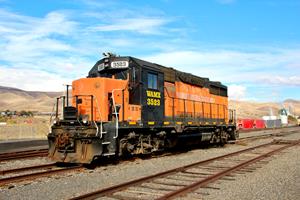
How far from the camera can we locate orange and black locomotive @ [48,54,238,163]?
11.0m

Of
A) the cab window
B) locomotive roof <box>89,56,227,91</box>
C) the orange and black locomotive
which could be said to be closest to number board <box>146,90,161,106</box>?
the orange and black locomotive

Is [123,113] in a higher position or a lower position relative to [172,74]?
lower

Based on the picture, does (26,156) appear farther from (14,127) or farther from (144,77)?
(14,127)

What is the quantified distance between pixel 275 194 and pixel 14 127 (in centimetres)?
2722

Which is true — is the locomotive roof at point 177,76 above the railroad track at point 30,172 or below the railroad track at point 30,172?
above

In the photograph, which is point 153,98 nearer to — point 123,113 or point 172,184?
point 123,113

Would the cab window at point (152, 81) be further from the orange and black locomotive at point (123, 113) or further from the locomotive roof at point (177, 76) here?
the locomotive roof at point (177, 76)

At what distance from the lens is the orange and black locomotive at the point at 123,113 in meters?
11.0

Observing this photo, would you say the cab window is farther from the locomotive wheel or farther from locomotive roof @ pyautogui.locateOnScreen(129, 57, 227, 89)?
the locomotive wheel

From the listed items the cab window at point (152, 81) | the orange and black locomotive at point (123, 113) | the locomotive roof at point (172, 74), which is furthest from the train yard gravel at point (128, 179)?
the locomotive roof at point (172, 74)

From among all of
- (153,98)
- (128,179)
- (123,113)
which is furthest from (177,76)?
(128,179)

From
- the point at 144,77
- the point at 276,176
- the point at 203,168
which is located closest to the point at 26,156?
the point at 144,77

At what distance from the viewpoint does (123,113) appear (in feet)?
39.7

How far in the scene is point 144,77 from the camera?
13.2 m
